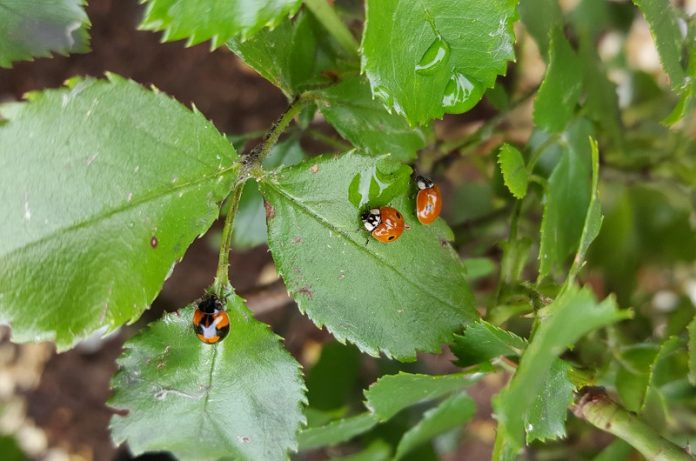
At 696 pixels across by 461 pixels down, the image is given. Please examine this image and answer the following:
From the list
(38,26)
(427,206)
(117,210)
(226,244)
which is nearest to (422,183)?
(427,206)

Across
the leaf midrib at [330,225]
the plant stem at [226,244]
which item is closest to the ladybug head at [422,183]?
the leaf midrib at [330,225]

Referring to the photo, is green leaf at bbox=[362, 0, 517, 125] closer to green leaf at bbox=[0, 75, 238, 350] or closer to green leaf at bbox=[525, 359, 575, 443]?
green leaf at bbox=[0, 75, 238, 350]

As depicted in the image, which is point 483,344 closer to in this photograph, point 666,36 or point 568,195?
point 568,195

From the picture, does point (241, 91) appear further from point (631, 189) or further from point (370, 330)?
point (370, 330)

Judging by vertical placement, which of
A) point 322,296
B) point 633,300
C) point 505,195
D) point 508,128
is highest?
point 322,296

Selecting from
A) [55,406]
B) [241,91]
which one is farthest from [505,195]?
[55,406]
